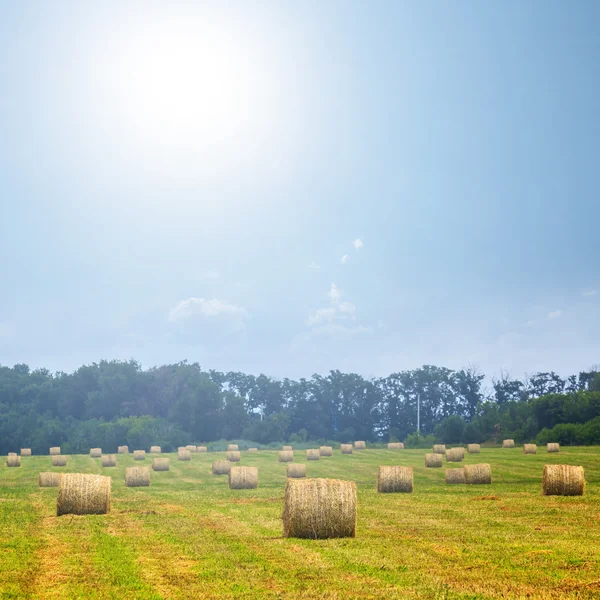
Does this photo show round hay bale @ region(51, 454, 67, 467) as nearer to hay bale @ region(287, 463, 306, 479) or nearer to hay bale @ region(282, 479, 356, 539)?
hay bale @ region(287, 463, 306, 479)

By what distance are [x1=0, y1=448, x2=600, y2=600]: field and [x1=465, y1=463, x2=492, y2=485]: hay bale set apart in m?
5.14

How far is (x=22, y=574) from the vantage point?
14305 millimetres

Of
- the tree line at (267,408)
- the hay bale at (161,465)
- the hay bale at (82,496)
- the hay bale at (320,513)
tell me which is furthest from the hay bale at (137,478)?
the tree line at (267,408)

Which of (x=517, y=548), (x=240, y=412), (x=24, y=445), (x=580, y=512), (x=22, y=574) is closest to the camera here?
(x=22, y=574)

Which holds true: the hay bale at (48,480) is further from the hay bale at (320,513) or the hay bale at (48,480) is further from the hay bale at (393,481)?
the hay bale at (320,513)

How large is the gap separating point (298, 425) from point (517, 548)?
147m

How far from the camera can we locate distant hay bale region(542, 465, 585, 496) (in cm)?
2894

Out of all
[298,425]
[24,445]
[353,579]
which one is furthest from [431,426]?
[353,579]

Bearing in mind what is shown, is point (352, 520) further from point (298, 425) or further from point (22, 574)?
point (298, 425)

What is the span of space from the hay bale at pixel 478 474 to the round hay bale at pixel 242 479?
398 inches

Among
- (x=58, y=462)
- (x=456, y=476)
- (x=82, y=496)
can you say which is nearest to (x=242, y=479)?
(x=456, y=476)

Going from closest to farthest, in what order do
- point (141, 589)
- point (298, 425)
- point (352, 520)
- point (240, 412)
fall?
point (141, 589)
point (352, 520)
point (240, 412)
point (298, 425)

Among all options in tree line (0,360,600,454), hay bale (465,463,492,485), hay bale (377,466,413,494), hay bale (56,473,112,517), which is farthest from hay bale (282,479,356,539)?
tree line (0,360,600,454)

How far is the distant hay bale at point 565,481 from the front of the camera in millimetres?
28938
